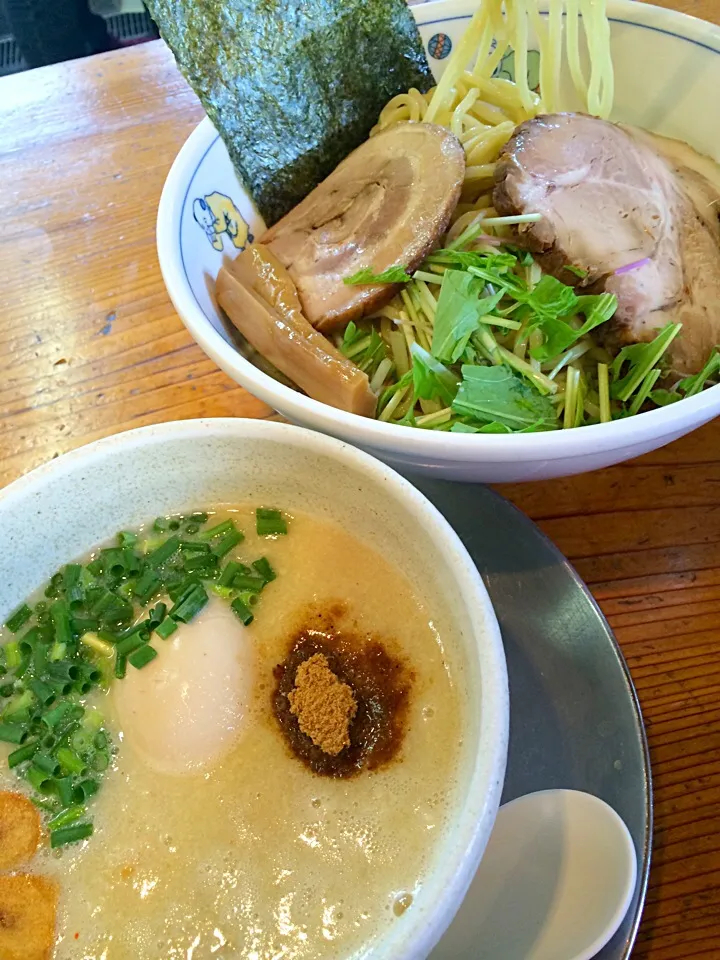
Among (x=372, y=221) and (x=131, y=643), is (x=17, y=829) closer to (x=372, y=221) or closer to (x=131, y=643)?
(x=131, y=643)

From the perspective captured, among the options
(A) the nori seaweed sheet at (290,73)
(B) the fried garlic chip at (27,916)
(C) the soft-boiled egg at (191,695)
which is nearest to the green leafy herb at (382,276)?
(A) the nori seaweed sheet at (290,73)

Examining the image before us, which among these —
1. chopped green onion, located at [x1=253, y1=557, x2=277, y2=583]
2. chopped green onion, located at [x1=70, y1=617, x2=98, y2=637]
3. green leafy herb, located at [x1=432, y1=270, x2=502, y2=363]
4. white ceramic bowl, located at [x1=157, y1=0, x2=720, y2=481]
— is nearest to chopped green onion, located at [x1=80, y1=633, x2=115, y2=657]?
chopped green onion, located at [x1=70, y1=617, x2=98, y2=637]

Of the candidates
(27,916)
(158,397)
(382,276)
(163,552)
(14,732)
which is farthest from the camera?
(158,397)

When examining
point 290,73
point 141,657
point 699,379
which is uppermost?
point 290,73

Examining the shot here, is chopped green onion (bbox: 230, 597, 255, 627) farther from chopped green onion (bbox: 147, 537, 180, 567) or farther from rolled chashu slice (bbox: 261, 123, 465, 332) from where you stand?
rolled chashu slice (bbox: 261, 123, 465, 332)

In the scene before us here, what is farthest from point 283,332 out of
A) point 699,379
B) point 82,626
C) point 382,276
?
point 699,379

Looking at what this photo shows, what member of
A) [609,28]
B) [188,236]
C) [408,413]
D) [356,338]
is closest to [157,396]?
[188,236]

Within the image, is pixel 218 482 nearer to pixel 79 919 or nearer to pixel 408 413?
pixel 408 413
